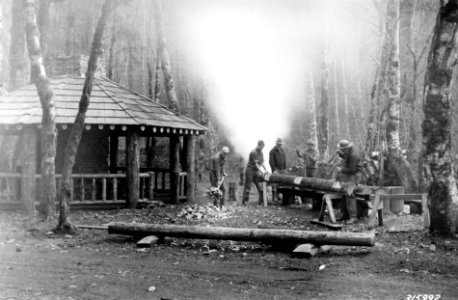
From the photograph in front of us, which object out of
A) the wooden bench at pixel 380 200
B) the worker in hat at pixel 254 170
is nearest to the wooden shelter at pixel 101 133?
the worker in hat at pixel 254 170

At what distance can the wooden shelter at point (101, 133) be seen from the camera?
1470cm

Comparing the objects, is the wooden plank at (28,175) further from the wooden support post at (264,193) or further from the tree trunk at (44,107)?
the wooden support post at (264,193)

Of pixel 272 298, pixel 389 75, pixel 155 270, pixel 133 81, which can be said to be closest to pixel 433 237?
pixel 272 298

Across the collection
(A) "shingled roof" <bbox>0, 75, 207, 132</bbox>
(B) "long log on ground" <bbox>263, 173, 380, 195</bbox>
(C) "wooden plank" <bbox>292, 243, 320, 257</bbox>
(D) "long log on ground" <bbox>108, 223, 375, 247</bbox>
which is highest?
(A) "shingled roof" <bbox>0, 75, 207, 132</bbox>

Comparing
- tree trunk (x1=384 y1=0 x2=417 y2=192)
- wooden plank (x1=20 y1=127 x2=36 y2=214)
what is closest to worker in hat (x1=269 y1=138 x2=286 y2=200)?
tree trunk (x1=384 y1=0 x2=417 y2=192)

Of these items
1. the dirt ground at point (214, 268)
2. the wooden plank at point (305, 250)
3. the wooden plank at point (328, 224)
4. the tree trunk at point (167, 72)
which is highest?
the tree trunk at point (167, 72)

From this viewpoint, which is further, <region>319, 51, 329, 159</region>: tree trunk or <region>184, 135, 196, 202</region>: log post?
<region>319, 51, 329, 159</region>: tree trunk

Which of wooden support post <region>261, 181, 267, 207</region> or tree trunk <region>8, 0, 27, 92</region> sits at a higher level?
tree trunk <region>8, 0, 27, 92</region>

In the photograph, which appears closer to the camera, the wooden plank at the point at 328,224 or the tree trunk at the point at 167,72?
the wooden plank at the point at 328,224

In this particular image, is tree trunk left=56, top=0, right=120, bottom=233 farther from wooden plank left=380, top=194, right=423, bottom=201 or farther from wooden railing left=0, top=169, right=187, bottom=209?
wooden plank left=380, top=194, right=423, bottom=201

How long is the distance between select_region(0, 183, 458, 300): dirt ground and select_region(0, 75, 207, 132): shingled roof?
13.6 feet

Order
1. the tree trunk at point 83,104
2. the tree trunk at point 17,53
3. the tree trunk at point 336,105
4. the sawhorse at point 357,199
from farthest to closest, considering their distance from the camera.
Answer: the tree trunk at point 336,105, the tree trunk at point 17,53, the sawhorse at point 357,199, the tree trunk at point 83,104

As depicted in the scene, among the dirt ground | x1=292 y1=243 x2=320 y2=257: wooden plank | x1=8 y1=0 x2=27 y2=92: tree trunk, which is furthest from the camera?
x1=8 y1=0 x2=27 y2=92: tree trunk

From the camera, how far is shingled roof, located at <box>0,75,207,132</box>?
587 inches
